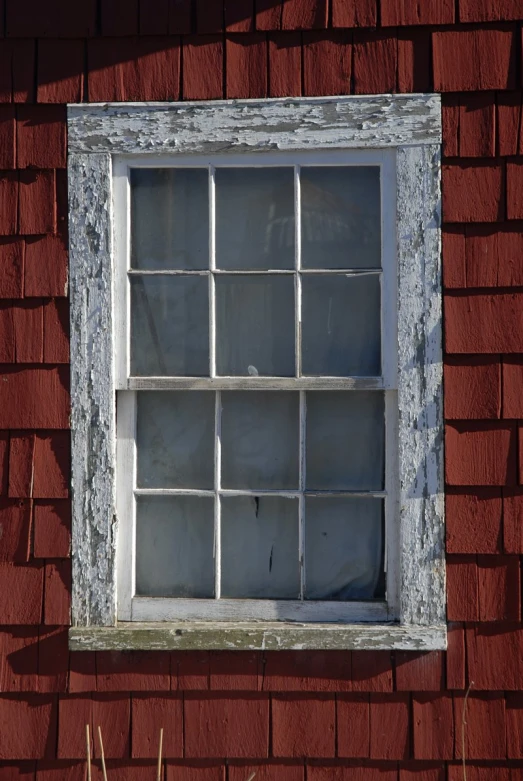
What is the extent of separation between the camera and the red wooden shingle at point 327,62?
311 cm

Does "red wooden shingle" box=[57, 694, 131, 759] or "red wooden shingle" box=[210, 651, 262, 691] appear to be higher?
"red wooden shingle" box=[210, 651, 262, 691]

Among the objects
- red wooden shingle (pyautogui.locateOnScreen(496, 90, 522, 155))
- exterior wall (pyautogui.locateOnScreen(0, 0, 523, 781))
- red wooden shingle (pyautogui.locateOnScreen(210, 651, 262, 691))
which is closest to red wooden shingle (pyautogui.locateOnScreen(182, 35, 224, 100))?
exterior wall (pyautogui.locateOnScreen(0, 0, 523, 781))

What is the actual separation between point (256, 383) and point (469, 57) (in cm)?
142

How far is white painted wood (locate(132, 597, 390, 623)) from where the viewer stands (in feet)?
10.4

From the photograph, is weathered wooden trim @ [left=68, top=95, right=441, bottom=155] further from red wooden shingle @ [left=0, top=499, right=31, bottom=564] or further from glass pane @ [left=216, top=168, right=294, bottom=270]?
red wooden shingle @ [left=0, top=499, right=31, bottom=564]

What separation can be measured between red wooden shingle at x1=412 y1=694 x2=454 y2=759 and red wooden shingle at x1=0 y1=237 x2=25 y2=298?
212cm

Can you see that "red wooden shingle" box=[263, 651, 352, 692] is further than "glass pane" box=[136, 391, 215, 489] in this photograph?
No

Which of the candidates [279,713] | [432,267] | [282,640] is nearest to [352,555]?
[282,640]

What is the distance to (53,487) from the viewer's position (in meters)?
3.16

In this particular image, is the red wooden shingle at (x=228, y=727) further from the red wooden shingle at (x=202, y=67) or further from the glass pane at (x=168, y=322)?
the red wooden shingle at (x=202, y=67)

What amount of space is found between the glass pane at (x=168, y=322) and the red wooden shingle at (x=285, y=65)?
76 cm

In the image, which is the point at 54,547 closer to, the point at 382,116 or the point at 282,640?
the point at 282,640

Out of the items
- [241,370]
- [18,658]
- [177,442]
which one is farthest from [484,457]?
[18,658]

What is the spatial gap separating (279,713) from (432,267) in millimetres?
1730
